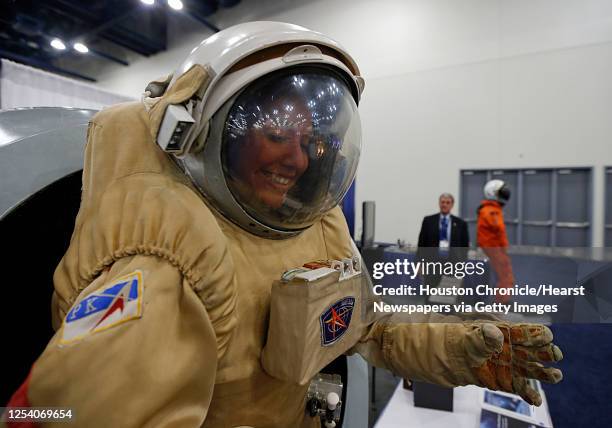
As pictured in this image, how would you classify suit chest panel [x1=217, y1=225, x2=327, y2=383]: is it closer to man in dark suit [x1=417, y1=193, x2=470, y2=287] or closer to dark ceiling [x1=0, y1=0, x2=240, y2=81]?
man in dark suit [x1=417, y1=193, x2=470, y2=287]

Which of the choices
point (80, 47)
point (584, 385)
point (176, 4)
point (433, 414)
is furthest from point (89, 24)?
point (584, 385)

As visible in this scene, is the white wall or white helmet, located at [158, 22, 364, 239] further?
the white wall

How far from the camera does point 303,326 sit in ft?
2.25

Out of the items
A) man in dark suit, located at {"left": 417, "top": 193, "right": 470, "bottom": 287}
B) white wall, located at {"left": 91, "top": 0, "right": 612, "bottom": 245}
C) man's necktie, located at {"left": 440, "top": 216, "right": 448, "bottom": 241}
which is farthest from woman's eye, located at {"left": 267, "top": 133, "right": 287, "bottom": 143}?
white wall, located at {"left": 91, "top": 0, "right": 612, "bottom": 245}

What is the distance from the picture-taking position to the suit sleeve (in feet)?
1.67

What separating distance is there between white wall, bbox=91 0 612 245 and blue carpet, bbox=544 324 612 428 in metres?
2.46

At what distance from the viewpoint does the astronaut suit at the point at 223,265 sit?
540mm

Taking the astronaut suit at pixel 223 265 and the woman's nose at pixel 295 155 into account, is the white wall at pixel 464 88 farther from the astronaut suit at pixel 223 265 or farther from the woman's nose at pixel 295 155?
the woman's nose at pixel 295 155

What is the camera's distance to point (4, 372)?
103 centimetres

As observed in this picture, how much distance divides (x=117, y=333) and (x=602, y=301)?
1.08 m

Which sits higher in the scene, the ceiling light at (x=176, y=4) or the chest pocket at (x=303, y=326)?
the ceiling light at (x=176, y=4)

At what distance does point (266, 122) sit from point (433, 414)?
175cm

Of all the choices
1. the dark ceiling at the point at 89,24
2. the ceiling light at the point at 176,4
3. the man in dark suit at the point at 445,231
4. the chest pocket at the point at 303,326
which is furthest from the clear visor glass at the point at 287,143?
the dark ceiling at the point at 89,24

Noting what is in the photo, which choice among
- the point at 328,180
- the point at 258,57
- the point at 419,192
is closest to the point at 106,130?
the point at 258,57
